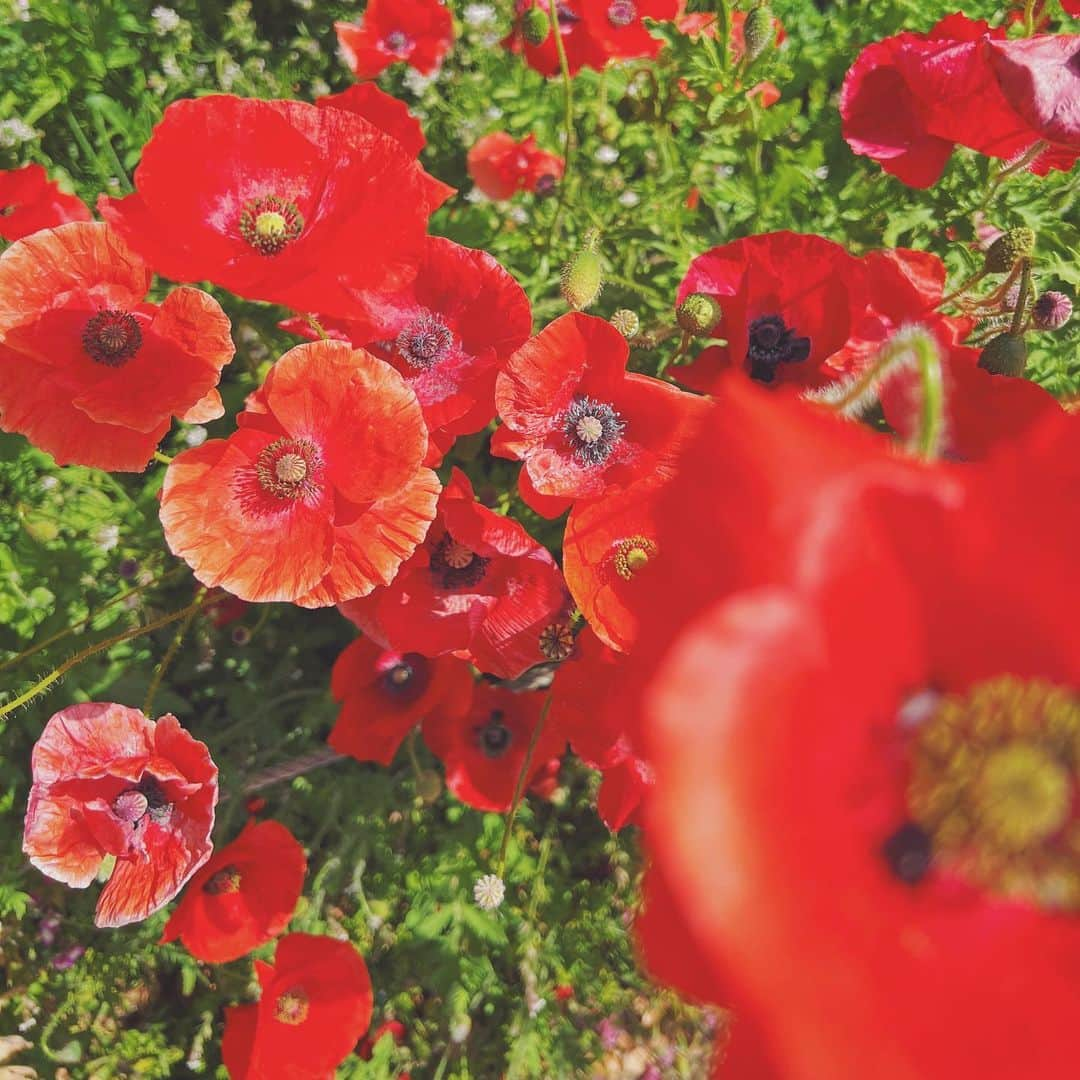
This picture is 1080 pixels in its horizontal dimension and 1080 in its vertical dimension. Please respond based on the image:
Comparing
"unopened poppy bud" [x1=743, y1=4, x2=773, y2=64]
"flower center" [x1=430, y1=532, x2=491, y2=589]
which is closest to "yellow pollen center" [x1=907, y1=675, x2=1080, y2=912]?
"flower center" [x1=430, y1=532, x2=491, y2=589]

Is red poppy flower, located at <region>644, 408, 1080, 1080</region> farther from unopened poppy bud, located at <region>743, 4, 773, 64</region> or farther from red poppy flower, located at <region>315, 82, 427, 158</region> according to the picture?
unopened poppy bud, located at <region>743, 4, 773, 64</region>

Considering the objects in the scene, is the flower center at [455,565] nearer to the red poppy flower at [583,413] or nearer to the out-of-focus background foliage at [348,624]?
the out-of-focus background foliage at [348,624]

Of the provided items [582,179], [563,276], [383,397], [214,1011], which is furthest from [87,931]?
[582,179]

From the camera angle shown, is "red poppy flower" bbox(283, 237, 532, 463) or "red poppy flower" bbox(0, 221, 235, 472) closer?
"red poppy flower" bbox(0, 221, 235, 472)

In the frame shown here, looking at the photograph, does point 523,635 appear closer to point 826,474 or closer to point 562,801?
point 826,474

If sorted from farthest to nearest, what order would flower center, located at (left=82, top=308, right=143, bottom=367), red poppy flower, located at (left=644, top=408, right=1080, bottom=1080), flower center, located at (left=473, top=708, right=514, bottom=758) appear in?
flower center, located at (left=473, top=708, right=514, bottom=758)
flower center, located at (left=82, top=308, right=143, bottom=367)
red poppy flower, located at (left=644, top=408, right=1080, bottom=1080)

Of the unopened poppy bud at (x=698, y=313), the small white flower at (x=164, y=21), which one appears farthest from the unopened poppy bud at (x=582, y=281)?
the small white flower at (x=164, y=21)
